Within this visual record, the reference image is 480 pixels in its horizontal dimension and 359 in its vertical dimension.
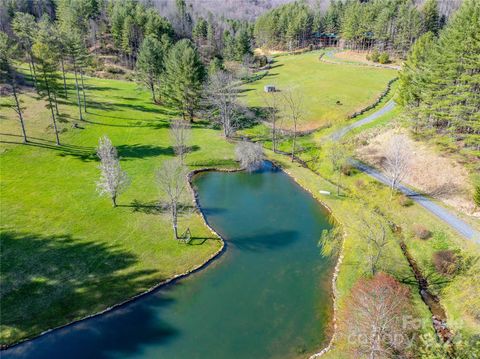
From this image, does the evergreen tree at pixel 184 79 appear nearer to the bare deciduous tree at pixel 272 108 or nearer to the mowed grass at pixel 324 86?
the bare deciduous tree at pixel 272 108

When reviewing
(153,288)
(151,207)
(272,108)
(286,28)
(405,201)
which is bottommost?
(153,288)

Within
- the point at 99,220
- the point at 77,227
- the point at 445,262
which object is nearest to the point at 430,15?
the point at 445,262

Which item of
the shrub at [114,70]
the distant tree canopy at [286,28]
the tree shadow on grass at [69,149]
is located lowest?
the tree shadow on grass at [69,149]

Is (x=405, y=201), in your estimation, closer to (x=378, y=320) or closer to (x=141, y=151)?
(x=378, y=320)

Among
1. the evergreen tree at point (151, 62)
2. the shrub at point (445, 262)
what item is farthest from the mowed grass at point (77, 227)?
the shrub at point (445, 262)

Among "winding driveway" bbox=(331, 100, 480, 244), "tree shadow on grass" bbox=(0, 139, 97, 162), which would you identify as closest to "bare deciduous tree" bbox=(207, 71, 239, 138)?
"winding driveway" bbox=(331, 100, 480, 244)

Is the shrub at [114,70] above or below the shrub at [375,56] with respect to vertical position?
below

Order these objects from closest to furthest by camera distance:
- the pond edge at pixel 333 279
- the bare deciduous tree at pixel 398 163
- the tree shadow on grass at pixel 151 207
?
the pond edge at pixel 333 279
the tree shadow on grass at pixel 151 207
the bare deciduous tree at pixel 398 163
